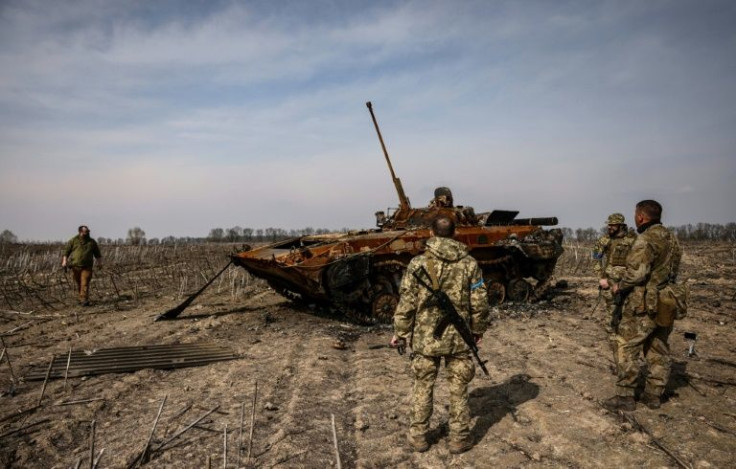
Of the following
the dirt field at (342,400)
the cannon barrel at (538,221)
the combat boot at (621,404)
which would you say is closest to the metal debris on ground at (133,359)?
the dirt field at (342,400)

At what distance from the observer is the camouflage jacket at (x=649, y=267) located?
169 inches

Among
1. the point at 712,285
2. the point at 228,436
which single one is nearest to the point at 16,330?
the point at 228,436

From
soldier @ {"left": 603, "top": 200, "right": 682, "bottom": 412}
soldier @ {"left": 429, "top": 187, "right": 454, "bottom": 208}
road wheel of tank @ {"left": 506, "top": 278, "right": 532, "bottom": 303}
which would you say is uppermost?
soldier @ {"left": 429, "top": 187, "right": 454, "bottom": 208}

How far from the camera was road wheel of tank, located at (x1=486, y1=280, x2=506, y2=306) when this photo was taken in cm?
1041

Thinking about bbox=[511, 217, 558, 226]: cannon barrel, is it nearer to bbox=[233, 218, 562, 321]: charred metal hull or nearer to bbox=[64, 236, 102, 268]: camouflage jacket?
bbox=[233, 218, 562, 321]: charred metal hull

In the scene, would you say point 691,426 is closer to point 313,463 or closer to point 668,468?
point 668,468

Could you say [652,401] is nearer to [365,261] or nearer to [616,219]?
[616,219]

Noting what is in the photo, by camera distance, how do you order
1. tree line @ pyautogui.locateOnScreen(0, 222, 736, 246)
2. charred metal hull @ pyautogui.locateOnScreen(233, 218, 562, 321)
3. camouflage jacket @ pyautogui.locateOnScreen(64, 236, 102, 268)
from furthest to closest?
tree line @ pyautogui.locateOnScreen(0, 222, 736, 246) → camouflage jacket @ pyautogui.locateOnScreen(64, 236, 102, 268) → charred metal hull @ pyautogui.locateOnScreen(233, 218, 562, 321)

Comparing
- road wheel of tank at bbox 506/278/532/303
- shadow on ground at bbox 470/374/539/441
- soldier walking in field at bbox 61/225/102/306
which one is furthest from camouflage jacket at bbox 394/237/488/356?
soldier walking in field at bbox 61/225/102/306

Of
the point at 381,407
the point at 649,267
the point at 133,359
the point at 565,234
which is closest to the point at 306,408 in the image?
the point at 381,407

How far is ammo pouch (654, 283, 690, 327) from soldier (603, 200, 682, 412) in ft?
0.07

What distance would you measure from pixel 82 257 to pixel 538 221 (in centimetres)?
1100

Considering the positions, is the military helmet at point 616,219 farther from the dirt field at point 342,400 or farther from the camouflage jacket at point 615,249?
the dirt field at point 342,400

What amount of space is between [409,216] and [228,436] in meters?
7.70
